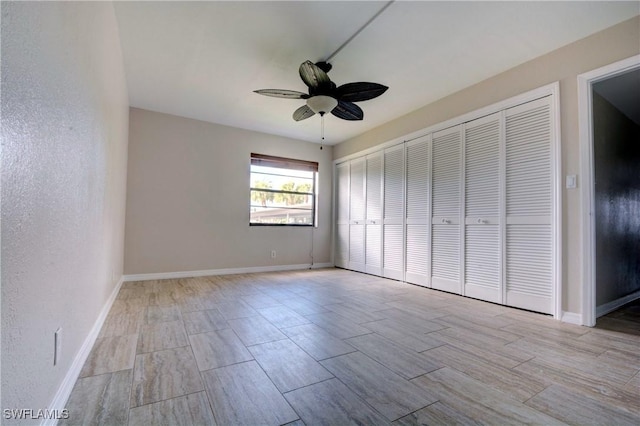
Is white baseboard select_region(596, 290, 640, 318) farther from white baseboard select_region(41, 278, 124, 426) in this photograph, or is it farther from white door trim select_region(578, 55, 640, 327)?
white baseboard select_region(41, 278, 124, 426)

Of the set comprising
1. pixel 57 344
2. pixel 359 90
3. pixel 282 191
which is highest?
pixel 359 90

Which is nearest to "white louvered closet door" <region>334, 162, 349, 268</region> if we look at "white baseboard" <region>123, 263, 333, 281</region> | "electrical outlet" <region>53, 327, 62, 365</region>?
"white baseboard" <region>123, 263, 333, 281</region>

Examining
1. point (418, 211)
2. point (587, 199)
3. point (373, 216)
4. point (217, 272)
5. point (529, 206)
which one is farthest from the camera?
point (373, 216)

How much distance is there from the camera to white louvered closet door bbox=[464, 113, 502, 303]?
3133 millimetres

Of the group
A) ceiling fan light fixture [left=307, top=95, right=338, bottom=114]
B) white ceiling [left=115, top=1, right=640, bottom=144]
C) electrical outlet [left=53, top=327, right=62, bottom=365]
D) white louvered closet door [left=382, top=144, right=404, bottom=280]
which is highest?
white ceiling [left=115, top=1, right=640, bottom=144]

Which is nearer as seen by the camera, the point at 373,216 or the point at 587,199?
the point at 587,199

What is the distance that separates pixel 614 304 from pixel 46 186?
474cm

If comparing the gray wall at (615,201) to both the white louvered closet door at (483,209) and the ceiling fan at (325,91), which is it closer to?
the white louvered closet door at (483,209)

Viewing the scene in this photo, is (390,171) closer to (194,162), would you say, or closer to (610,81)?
(610,81)

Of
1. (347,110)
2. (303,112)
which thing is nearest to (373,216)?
(347,110)

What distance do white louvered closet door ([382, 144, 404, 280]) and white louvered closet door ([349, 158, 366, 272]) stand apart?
56 centimetres

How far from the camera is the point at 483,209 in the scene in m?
3.27

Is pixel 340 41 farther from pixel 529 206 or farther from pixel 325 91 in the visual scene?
pixel 529 206

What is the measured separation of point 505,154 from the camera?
308 cm
